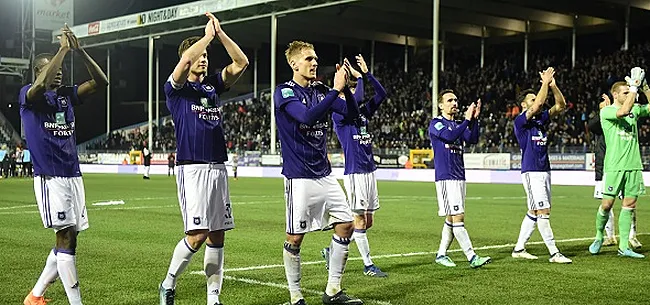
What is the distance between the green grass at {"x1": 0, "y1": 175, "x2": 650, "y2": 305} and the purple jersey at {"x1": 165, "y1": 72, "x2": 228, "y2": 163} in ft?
5.03

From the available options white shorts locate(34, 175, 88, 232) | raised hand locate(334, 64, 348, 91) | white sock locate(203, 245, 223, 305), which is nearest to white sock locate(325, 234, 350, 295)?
white sock locate(203, 245, 223, 305)

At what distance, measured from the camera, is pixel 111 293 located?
7.90 m

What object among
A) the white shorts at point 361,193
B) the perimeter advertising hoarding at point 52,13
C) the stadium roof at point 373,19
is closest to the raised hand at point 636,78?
the white shorts at point 361,193

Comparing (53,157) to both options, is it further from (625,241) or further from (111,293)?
(625,241)

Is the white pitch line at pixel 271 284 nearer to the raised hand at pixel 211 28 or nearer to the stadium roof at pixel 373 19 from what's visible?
the raised hand at pixel 211 28

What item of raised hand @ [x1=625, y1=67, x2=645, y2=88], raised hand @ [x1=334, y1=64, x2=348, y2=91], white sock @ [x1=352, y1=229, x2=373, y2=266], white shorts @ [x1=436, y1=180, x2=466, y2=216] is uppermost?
raised hand @ [x1=625, y1=67, x2=645, y2=88]

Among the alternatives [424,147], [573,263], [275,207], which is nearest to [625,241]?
[573,263]

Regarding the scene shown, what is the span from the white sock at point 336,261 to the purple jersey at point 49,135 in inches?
93.3

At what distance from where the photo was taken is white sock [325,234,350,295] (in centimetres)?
719

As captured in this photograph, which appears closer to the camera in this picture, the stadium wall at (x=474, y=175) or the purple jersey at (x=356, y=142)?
the purple jersey at (x=356, y=142)

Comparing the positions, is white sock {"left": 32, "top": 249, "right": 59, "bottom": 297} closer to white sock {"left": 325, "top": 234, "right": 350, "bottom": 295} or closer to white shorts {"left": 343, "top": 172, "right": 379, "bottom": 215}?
white sock {"left": 325, "top": 234, "right": 350, "bottom": 295}

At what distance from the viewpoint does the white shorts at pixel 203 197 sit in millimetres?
6613

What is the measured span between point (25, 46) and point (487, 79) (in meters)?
34.9

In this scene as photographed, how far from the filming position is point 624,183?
10.6 meters
